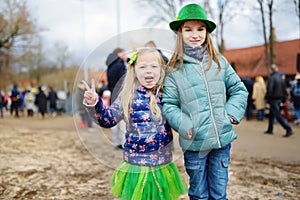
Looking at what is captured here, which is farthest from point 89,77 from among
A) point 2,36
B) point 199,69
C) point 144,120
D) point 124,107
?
point 2,36

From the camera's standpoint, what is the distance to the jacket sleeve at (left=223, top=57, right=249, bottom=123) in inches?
81.1

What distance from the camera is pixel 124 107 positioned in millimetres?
2135

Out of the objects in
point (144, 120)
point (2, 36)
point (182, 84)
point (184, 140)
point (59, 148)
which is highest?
point (2, 36)

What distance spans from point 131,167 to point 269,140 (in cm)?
518

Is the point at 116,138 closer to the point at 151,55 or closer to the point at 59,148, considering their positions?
the point at 151,55

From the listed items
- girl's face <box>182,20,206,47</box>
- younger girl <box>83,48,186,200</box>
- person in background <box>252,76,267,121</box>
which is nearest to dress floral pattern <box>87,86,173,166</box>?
younger girl <box>83,48,186,200</box>

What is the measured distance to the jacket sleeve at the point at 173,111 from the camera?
6.53ft

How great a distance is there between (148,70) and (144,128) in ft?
1.26

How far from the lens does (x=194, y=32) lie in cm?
211

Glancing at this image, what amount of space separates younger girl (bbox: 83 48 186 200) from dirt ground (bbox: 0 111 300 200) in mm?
229

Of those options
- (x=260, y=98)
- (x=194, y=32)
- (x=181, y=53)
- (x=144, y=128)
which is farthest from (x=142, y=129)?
(x=260, y=98)

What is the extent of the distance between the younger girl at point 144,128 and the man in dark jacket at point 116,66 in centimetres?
31

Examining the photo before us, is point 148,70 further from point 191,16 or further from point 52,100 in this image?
point 52,100

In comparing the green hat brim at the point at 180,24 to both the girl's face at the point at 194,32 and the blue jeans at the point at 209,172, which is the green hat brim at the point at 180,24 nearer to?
the girl's face at the point at 194,32
